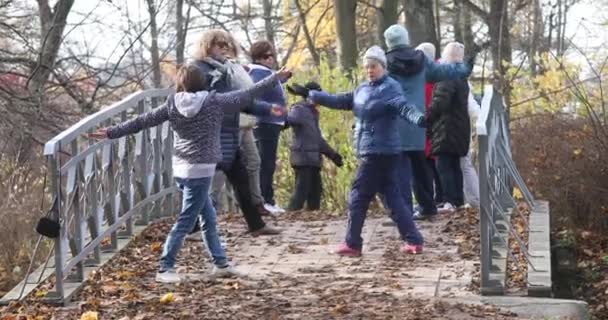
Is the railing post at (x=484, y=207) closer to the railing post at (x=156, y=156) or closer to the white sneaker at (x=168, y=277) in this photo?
the white sneaker at (x=168, y=277)

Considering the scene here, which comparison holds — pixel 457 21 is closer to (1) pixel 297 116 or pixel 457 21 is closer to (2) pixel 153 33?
(2) pixel 153 33

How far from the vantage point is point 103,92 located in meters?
14.4

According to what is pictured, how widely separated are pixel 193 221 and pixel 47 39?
6825 mm

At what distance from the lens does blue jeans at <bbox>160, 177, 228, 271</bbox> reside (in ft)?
24.5

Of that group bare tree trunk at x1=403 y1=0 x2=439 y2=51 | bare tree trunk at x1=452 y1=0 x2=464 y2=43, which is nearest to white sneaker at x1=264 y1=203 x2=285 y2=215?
bare tree trunk at x1=403 y1=0 x2=439 y2=51

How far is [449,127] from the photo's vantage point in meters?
9.55

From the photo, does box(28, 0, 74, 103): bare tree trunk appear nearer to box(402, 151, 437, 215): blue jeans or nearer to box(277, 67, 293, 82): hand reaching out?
box(402, 151, 437, 215): blue jeans

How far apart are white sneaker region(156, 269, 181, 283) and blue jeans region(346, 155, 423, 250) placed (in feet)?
4.47

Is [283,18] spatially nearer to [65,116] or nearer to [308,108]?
[65,116]

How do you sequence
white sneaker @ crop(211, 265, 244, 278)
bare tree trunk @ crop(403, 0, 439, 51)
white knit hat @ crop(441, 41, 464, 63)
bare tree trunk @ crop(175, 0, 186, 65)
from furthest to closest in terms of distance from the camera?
bare tree trunk @ crop(175, 0, 186, 65)
bare tree trunk @ crop(403, 0, 439, 51)
white knit hat @ crop(441, 41, 464, 63)
white sneaker @ crop(211, 265, 244, 278)

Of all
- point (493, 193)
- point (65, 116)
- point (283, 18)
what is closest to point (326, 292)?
point (493, 193)

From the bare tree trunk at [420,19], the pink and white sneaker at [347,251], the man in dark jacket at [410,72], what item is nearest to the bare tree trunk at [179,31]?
the bare tree trunk at [420,19]

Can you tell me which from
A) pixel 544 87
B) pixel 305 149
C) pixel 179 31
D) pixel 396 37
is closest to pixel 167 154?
pixel 305 149

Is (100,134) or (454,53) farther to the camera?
(454,53)
